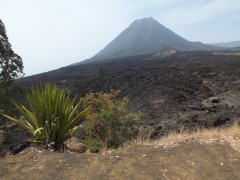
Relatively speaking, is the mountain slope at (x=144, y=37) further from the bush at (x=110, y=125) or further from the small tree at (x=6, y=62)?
the bush at (x=110, y=125)

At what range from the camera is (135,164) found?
4.90 meters

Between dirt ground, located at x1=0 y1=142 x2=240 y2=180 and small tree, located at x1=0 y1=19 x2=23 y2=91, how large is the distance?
22.7 feet

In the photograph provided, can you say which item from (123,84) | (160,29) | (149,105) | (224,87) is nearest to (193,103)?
(149,105)

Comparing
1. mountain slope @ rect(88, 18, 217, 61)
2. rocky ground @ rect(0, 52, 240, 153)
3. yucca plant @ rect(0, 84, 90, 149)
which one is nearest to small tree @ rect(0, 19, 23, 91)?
rocky ground @ rect(0, 52, 240, 153)

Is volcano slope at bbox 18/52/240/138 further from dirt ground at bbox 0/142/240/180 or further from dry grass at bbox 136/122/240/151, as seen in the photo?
dirt ground at bbox 0/142/240/180

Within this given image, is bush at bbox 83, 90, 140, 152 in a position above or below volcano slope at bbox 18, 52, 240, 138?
above

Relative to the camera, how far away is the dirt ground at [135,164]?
459 centimetres

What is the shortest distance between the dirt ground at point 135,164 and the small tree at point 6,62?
6.92 m

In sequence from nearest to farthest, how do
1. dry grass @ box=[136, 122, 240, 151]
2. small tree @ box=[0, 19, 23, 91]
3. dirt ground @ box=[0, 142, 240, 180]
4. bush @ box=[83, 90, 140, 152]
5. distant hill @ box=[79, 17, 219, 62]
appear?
dirt ground @ box=[0, 142, 240, 180]
dry grass @ box=[136, 122, 240, 151]
bush @ box=[83, 90, 140, 152]
small tree @ box=[0, 19, 23, 91]
distant hill @ box=[79, 17, 219, 62]

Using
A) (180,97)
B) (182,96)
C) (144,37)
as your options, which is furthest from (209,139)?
(144,37)

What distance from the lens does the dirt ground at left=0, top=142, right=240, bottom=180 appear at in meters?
4.59

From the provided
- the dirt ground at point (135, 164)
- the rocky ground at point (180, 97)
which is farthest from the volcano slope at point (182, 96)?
the dirt ground at point (135, 164)

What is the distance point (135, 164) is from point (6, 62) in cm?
864

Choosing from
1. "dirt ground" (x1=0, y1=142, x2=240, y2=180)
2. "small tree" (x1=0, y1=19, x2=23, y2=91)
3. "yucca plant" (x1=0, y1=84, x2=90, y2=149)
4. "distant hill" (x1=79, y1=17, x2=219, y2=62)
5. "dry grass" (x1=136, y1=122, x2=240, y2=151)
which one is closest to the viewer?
"dirt ground" (x1=0, y1=142, x2=240, y2=180)
